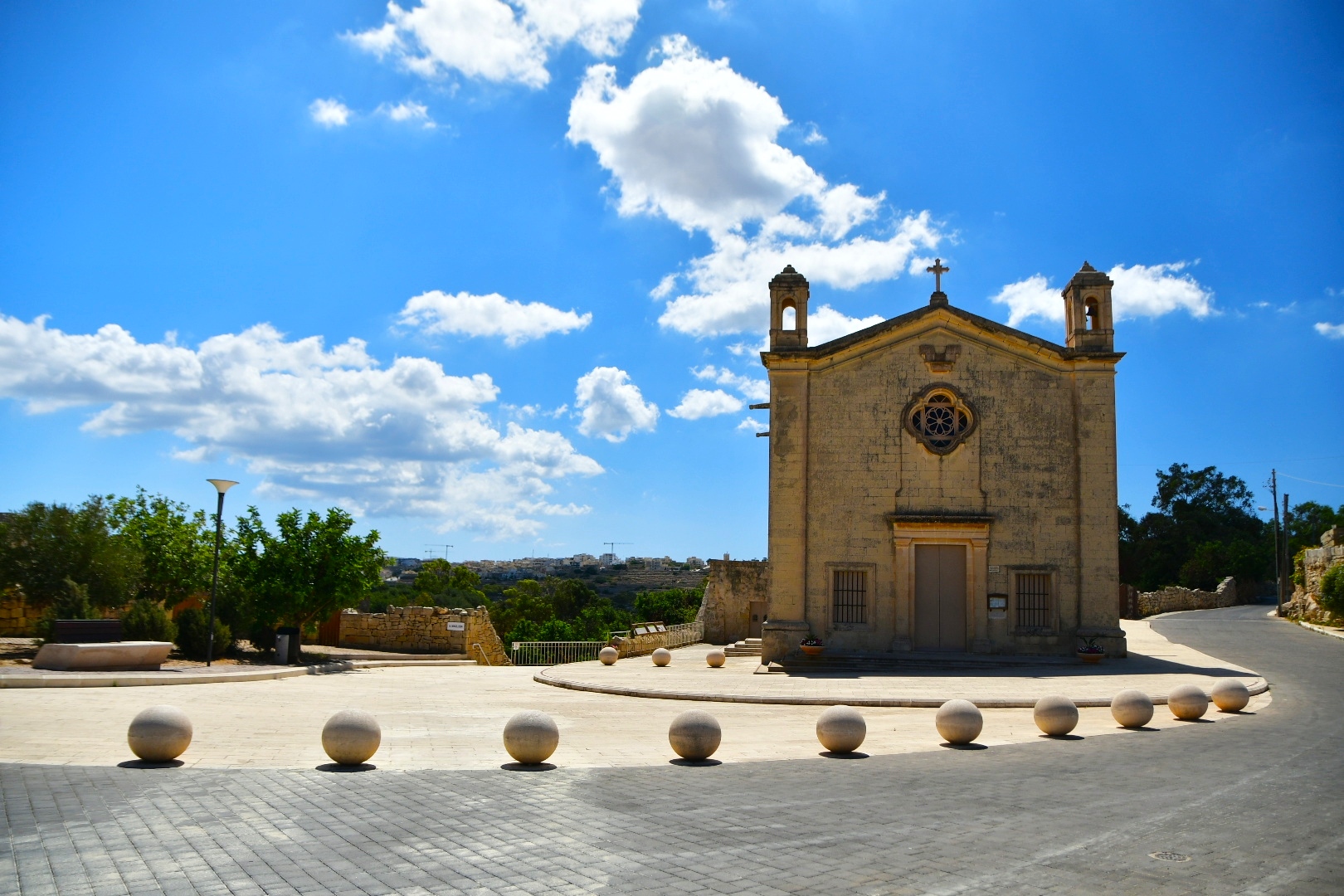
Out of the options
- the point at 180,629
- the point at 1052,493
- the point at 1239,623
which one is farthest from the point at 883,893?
the point at 1239,623

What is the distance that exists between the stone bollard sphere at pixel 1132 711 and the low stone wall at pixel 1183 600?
127 ft

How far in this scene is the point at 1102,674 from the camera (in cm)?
1922

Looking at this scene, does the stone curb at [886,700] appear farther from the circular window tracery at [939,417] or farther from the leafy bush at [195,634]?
the leafy bush at [195,634]

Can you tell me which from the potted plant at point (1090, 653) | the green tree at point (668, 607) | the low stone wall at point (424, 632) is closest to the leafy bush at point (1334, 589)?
the potted plant at point (1090, 653)

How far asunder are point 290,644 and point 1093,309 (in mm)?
23592

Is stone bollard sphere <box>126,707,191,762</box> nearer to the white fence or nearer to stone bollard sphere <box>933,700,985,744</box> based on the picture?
stone bollard sphere <box>933,700,985,744</box>

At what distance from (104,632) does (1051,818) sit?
18308mm

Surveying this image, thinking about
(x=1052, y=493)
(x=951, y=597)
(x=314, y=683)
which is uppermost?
(x=1052, y=493)

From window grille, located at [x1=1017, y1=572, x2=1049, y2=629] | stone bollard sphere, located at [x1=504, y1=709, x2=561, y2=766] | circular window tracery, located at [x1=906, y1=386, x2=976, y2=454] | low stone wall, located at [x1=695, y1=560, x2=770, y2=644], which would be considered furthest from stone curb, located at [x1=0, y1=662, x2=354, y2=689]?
low stone wall, located at [x1=695, y1=560, x2=770, y2=644]

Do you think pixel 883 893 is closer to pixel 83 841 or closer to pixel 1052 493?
pixel 83 841

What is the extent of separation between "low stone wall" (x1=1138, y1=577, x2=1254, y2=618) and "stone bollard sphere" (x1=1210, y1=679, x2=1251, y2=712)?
3652 centimetres

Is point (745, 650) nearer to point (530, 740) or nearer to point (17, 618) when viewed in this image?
point (530, 740)

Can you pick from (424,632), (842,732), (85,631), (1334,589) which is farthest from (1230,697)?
(424,632)

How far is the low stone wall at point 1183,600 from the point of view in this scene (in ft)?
159
